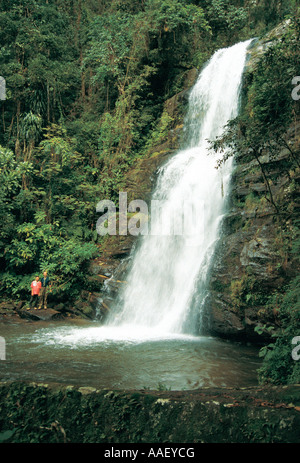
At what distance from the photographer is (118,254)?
12984mm

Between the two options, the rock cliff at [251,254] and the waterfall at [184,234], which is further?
the waterfall at [184,234]

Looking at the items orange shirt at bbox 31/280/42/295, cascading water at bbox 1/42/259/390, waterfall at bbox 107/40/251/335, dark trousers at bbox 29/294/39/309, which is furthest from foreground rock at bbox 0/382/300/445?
dark trousers at bbox 29/294/39/309

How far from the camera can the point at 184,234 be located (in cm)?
1191

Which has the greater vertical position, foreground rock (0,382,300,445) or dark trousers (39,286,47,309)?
foreground rock (0,382,300,445)

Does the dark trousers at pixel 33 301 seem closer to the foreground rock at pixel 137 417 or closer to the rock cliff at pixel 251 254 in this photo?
the rock cliff at pixel 251 254

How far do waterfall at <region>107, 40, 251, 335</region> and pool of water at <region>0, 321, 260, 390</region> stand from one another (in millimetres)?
923

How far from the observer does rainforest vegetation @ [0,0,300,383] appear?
43.5 ft

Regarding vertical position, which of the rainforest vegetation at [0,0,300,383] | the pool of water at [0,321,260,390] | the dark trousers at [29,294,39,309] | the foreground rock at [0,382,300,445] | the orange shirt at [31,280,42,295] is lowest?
the pool of water at [0,321,260,390]

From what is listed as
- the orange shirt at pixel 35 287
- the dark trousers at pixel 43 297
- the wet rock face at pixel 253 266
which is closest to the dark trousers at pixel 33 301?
the dark trousers at pixel 43 297

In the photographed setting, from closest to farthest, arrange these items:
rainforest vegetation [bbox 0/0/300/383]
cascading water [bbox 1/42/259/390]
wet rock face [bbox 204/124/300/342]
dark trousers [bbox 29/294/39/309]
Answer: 1. cascading water [bbox 1/42/259/390]
2. wet rock face [bbox 204/124/300/342]
3. dark trousers [bbox 29/294/39/309]
4. rainforest vegetation [bbox 0/0/300/383]

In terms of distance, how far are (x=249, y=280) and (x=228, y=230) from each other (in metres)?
2.24

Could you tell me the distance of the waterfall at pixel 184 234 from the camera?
1017 centimetres

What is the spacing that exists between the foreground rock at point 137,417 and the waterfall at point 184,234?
7155 mm

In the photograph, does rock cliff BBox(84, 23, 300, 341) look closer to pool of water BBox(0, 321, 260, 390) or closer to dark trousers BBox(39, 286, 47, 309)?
pool of water BBox(0, 321, 260, 390)
